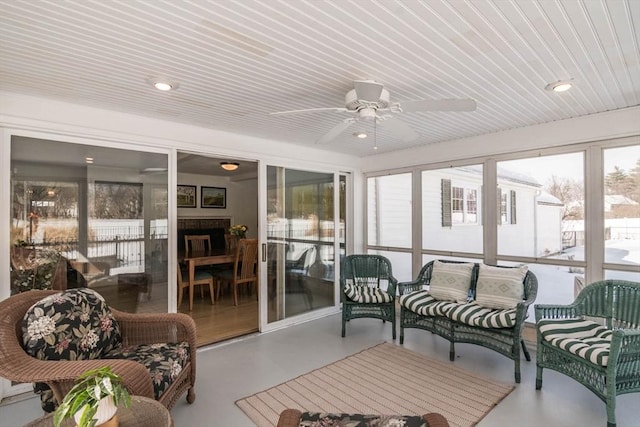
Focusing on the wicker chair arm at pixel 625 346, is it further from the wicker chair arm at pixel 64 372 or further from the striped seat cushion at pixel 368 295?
the wicker chair arm at pixel 64 372

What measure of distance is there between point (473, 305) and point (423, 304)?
49cm

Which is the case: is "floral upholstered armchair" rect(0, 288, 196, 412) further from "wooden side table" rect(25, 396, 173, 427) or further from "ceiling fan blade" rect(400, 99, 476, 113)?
"ceiling fan blade" rect(400, 99, 476, 113)

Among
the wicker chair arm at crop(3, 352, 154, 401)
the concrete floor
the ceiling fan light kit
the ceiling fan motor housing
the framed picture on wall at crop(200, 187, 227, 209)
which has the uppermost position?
the ceiling fan light kit

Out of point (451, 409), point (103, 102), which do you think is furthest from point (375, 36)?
point (451, 409)

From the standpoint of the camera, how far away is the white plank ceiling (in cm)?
160

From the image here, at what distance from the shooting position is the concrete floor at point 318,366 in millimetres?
2301

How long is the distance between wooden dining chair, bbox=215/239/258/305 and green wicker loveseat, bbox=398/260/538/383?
2454 millimetres

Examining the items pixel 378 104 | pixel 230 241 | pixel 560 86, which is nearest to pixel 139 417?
pixel 378 104

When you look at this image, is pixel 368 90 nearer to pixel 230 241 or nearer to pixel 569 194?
pixel 569 194

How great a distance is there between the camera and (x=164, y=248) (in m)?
3.40

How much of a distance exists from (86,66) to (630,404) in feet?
Answer: 15.0

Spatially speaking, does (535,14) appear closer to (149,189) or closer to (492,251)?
(492,251)

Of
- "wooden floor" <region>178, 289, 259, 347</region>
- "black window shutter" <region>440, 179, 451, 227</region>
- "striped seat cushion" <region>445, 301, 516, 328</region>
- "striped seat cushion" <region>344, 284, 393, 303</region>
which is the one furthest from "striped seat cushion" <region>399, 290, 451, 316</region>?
"wooden floor" <region>178, 289, 259, 347</region>

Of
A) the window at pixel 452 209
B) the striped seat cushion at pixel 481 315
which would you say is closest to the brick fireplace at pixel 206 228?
the window at pixel 452 209
